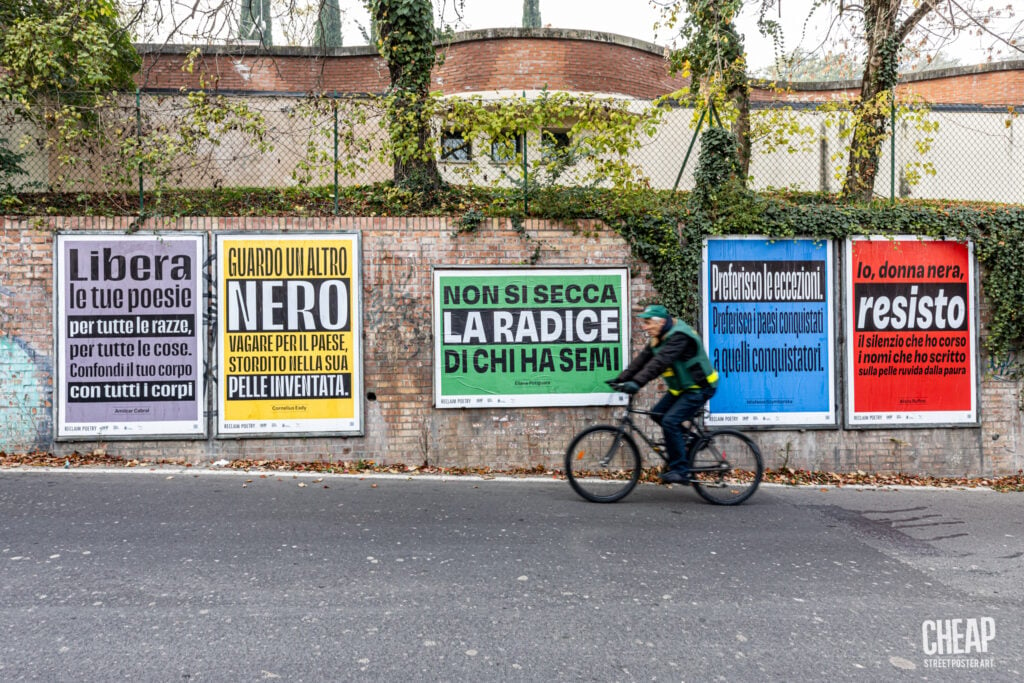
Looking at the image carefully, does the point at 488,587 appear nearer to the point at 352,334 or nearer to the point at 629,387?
the point at 629,387

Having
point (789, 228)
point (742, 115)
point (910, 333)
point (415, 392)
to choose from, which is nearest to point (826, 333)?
point (910, 333)

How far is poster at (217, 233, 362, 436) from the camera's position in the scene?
28.6ft

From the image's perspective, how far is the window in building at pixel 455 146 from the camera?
32.0 ft

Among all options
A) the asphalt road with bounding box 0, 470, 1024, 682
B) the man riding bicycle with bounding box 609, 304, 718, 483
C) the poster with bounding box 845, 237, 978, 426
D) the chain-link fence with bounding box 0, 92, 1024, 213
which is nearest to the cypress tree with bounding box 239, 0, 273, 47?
the chain-link fence with bounding box 0, 92, 1024, 213

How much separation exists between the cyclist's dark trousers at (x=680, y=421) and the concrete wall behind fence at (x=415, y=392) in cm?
195

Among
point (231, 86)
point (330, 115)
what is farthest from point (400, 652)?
point (231, 86)

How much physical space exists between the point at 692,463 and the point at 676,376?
0.82 meters

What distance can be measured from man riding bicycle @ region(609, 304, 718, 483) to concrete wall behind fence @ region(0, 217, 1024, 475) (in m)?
1.96

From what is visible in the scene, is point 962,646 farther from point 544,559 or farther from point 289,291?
point 289,291

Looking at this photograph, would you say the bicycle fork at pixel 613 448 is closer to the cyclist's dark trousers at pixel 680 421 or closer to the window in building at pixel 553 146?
the cyclist's dark trousers at pixel 680 421

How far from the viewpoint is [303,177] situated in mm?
9555

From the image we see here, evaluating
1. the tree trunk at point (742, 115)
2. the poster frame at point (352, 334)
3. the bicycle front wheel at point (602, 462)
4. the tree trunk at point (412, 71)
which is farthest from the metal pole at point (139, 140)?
the tree trunk at point (742, 115)

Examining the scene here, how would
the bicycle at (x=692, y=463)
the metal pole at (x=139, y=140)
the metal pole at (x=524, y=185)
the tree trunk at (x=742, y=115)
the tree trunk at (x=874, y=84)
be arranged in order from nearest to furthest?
the bicycle at (x=692, y=463) → the metal pole at (x=139, y=140) → the metal pole at (x=524, y=185) → the tree trunk at (x=874, y=84) → the tree trunk at (x=742, y=115)

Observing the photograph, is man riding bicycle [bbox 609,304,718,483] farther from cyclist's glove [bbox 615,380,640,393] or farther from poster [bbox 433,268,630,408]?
poster [bbox 433,268,630,408]
